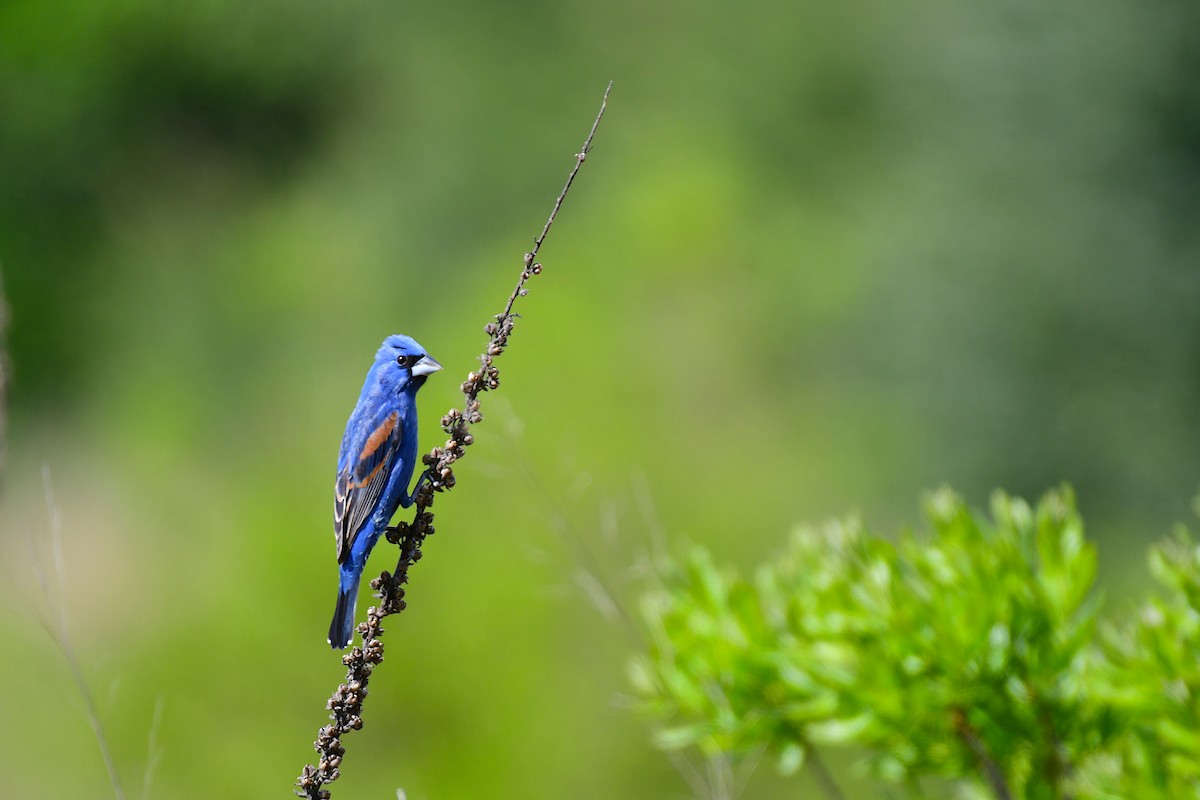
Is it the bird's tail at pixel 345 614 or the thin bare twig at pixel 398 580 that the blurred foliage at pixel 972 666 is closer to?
the bird's tail at pixel 345 614

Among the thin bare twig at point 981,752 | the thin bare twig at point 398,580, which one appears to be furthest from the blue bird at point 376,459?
the thin bare twig at point 981,752

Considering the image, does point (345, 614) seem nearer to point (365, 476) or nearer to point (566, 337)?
point (365, 476)

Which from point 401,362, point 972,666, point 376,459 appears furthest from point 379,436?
point 972,666

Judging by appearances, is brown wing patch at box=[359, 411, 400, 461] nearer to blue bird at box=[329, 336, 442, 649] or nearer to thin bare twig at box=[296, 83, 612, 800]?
blue bird at box=[329, 336, 442, 649]

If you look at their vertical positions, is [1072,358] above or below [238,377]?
below

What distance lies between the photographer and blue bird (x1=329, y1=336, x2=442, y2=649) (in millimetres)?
2625

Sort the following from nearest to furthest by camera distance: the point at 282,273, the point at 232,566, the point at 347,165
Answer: the point at 232,566, the point at 282,273, the point at 347,165

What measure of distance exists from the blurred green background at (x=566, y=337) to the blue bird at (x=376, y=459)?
2.07ft

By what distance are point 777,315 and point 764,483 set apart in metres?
5.51

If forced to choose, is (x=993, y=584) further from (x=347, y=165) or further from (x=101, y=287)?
(x=101, y=287)

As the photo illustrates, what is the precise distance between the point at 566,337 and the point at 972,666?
7.79m

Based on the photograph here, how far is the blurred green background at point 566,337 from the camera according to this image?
860cm

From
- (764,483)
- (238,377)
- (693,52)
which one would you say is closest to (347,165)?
(238,377)

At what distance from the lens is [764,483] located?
1112 centimetres
